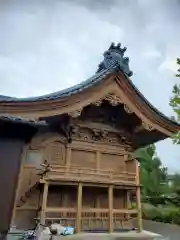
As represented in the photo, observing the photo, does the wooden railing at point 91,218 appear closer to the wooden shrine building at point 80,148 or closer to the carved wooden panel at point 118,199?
the wooden shrine building at point 80,148

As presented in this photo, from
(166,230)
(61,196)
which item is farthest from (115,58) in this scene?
(166,230)

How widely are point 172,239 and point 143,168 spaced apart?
63.4ft

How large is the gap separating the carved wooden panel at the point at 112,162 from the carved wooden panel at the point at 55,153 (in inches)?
56.0

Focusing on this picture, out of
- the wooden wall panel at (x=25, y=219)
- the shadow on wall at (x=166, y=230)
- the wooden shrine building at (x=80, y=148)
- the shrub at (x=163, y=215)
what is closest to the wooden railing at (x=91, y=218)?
the wooden shrine building at (x=80, y=148)

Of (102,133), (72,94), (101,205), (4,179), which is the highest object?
(72,94)

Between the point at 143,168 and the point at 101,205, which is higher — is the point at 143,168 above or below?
above

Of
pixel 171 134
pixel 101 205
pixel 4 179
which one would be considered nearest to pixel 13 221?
pixel 4 179

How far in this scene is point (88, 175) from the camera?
7.23 m

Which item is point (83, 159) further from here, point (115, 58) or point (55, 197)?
point (115, 58)

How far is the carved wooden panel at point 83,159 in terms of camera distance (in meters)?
7.75

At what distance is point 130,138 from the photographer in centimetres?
881

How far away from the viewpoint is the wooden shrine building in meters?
6.35

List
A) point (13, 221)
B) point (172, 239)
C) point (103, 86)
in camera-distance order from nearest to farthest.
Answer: point (13, 221)
point (103, 86)
point (172, 239)

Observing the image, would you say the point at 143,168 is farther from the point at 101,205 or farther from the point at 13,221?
the point at 13,221
